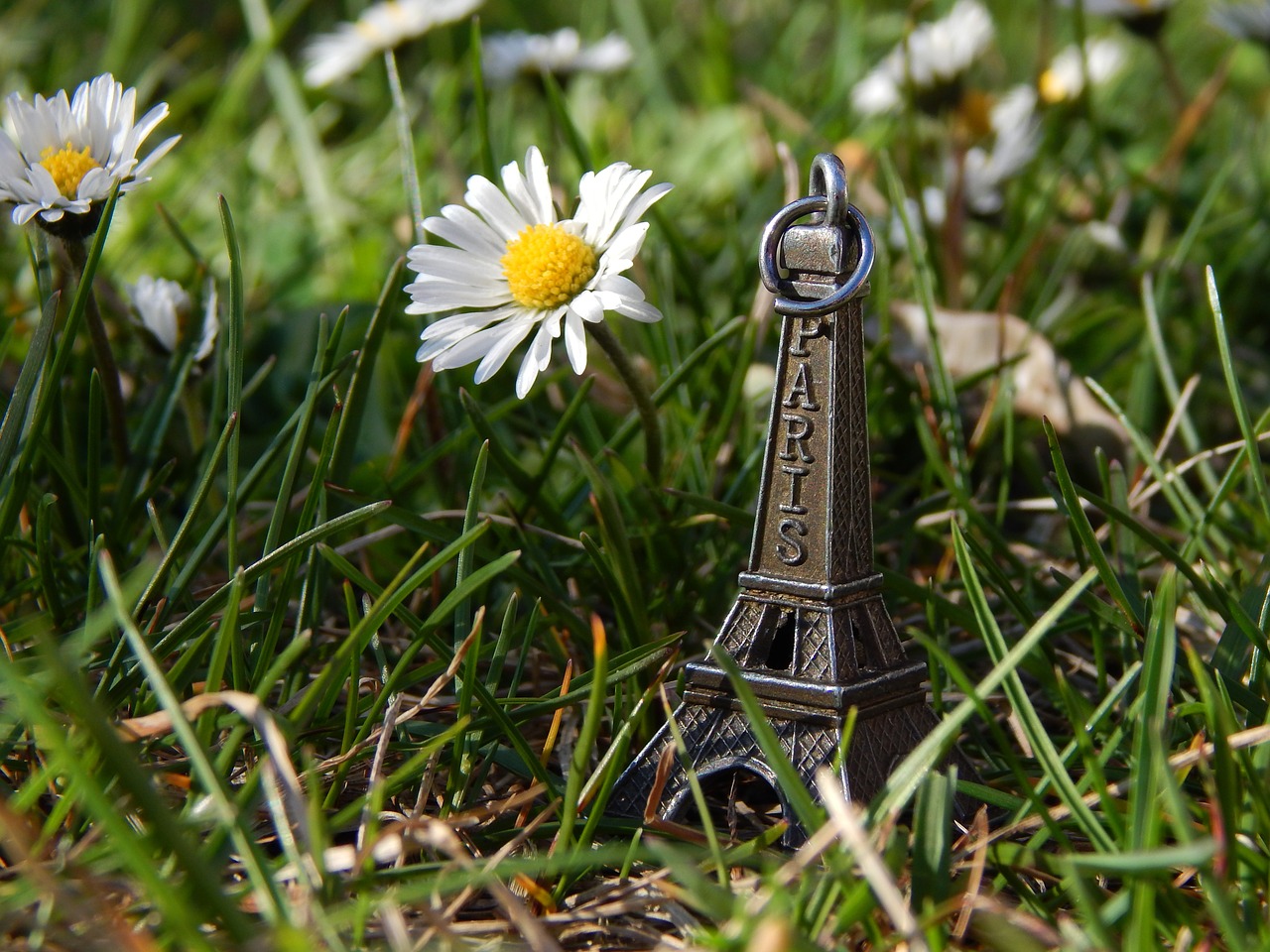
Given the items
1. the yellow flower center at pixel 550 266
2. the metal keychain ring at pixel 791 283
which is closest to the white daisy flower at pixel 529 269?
the yellow flower center at pixel 550 266

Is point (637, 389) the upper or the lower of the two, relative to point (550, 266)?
lower

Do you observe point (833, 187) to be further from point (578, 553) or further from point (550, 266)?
point (578, 553)

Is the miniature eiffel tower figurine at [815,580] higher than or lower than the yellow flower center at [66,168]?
lower

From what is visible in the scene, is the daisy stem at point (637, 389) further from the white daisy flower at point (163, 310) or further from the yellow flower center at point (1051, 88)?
the yellow flower center at point (1051, 88)

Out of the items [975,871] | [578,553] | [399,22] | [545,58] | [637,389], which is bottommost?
[975,871]

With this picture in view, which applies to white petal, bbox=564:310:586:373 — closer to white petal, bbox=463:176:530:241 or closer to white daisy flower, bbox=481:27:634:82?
white petal, bbox=463:176:530:241

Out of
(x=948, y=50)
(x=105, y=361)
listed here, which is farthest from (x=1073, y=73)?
(x=105, y=361)
